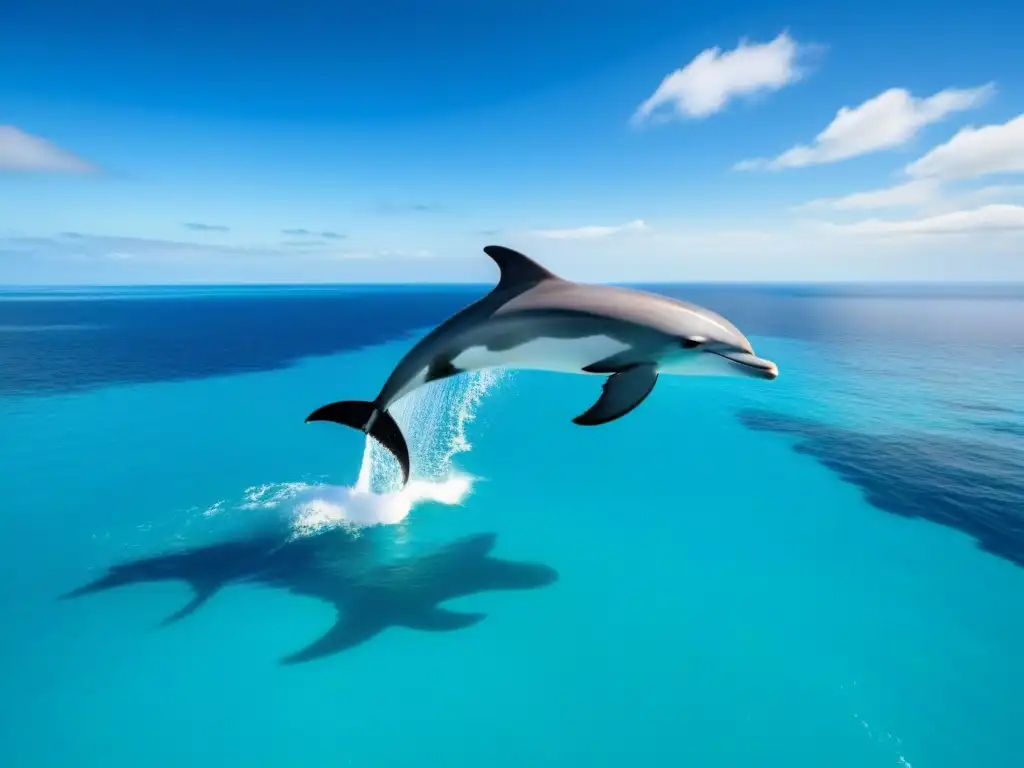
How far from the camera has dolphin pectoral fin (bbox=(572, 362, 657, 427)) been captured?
649 centimetres

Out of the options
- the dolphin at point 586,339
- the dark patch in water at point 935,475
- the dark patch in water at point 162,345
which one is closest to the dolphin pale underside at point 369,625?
the dolphin at point 586,339

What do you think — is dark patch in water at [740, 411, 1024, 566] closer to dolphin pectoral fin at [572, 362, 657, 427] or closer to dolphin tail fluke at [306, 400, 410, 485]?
dolphin pectoral fin at [572, 362, 657, 427]

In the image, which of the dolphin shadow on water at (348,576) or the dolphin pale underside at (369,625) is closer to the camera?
the dolphin pale underside at (369,625)

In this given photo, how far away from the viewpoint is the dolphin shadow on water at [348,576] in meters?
10.4

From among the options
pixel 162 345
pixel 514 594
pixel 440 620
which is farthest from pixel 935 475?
pixel 162 345

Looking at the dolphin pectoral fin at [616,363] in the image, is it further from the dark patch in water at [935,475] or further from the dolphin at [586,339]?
the dark patch in water at [935,475]

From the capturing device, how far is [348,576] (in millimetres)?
11781

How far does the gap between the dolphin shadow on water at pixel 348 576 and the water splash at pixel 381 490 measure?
3.87 feet

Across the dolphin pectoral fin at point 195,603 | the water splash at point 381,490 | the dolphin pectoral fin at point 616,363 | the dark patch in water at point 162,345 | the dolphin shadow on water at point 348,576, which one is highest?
the dolphin pectoral fin at point 616,363

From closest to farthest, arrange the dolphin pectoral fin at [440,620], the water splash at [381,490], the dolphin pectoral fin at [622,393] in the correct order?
the dolphin pectoral fin at [622,393], the dolphin pectoral fin at [440,620], the water splash at [381,490]

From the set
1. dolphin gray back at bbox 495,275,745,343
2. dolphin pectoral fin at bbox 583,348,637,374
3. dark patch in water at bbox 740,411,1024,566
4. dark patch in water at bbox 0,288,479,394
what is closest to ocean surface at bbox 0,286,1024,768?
dark patch in water at bbox 740,411,1024,566

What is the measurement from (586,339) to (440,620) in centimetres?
703

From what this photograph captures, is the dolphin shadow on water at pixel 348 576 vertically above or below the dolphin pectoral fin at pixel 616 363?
below

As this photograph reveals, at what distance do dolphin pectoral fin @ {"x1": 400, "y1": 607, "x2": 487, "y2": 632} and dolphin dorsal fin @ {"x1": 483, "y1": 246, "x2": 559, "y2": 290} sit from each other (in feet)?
22.8
